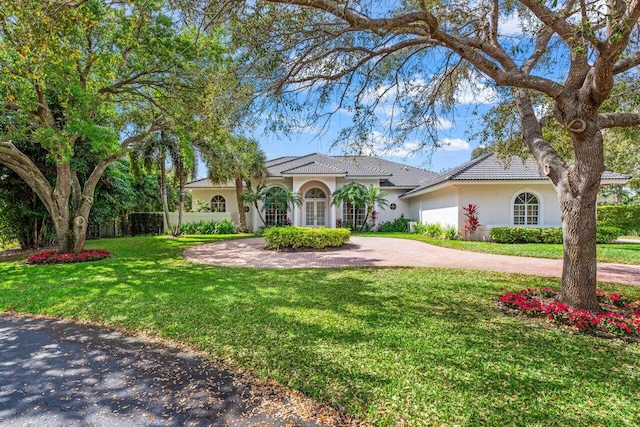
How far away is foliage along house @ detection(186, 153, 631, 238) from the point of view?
17.8 m

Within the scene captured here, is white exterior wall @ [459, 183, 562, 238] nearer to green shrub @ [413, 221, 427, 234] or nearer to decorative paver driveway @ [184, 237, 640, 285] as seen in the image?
green shrub @ [413, 221, 427, 234]

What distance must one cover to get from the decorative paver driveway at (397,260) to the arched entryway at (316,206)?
10.9 metres

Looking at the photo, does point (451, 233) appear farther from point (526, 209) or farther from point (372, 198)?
point (372, 198)

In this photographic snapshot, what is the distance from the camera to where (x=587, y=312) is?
5.43 meters

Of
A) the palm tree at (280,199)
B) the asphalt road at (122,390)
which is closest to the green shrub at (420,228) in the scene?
the palm tree at (280,199)

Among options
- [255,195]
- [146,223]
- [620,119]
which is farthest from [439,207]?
[146,223]

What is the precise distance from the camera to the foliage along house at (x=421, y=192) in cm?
1780

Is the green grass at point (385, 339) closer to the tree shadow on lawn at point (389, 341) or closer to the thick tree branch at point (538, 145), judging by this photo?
the tree shadow on lawn at point (389, 341)

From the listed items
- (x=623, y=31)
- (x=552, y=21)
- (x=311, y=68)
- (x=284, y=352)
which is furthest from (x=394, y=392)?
(x=311, y=68)

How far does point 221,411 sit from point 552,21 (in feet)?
23.2

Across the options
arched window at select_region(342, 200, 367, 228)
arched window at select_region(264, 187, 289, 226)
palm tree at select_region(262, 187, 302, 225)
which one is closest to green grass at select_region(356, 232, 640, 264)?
arched window at select_region(342, 200, 367, 228)

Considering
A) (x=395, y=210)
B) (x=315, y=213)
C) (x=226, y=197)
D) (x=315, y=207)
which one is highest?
(x=226, y=197)

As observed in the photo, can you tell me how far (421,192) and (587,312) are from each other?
17.0 meters

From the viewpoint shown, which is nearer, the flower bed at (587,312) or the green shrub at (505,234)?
the flower bed at (587,312)
